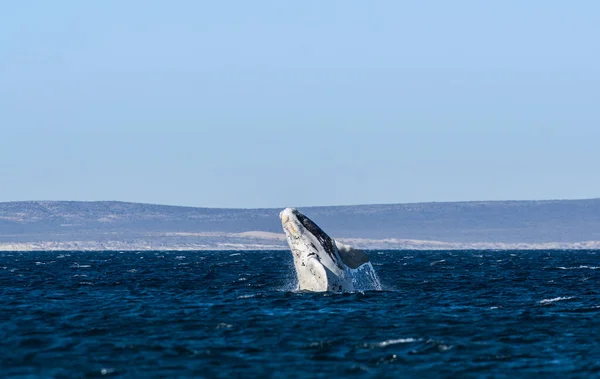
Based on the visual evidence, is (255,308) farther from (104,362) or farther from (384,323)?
(104,362)

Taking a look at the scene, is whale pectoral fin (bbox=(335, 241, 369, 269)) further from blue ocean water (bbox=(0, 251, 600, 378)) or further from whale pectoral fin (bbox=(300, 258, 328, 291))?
blue ocean water (bbox=(0, 251, 600, 378))

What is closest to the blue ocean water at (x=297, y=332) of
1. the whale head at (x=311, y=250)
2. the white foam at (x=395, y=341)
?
the white foam at (x=395, y=341)

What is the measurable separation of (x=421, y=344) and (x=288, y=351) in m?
3.31

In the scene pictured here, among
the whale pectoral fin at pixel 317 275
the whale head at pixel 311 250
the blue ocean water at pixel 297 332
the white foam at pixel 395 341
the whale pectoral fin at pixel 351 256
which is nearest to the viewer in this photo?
the blue ocean water at pixel 297 332

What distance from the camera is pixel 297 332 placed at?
99.2 ft

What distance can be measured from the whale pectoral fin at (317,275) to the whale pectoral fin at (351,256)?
968 mm

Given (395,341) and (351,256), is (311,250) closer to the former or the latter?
(351,256)

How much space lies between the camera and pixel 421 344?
1102 inches

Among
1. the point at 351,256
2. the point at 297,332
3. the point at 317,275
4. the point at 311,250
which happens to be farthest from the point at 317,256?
the point at 297,332

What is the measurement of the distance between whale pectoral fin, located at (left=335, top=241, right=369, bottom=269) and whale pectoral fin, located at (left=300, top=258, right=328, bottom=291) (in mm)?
968

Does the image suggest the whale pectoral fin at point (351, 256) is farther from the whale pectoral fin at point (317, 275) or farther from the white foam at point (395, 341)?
the white foam at point (395, 341)

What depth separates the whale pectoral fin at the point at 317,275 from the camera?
39.3 metres

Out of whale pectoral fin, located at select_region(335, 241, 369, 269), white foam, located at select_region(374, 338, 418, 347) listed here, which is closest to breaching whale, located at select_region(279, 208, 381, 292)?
whale pectoral fin, located at select_region(335, 241, 369, 269)

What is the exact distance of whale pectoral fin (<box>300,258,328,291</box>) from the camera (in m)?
39.3
